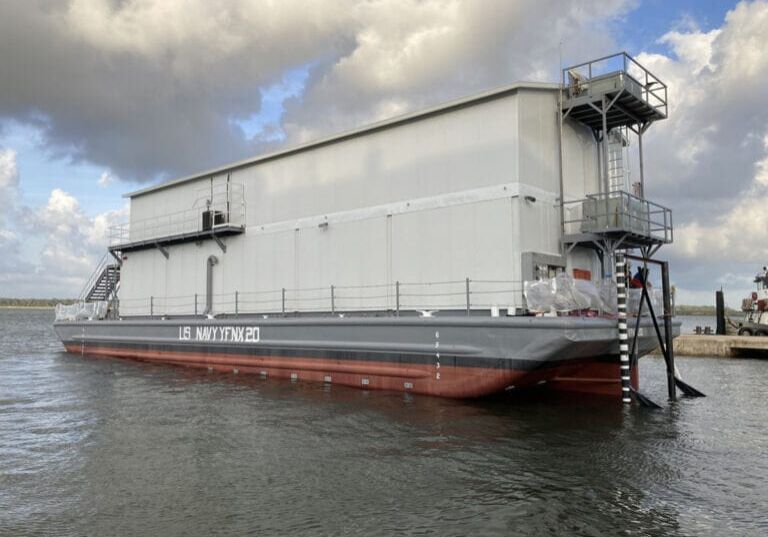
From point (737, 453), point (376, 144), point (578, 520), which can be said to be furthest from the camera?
point (376, 144)

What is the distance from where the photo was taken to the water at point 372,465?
19.0ft

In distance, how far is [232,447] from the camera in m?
8.48

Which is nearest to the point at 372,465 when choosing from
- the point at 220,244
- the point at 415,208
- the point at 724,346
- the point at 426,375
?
the point at 426,375

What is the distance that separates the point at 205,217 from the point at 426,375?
999 centimetres

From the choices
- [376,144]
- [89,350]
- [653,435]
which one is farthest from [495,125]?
[89,350]

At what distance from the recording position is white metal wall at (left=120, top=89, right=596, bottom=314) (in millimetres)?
12461

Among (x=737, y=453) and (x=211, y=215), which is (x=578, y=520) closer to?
(x=737, y=453)

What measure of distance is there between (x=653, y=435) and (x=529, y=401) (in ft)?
10.7

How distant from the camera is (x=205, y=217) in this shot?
731 inches

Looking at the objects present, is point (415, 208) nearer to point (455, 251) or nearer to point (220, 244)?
point (455, 251)

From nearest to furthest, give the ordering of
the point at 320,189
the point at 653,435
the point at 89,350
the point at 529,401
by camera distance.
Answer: the point at 653,435, the point at 529,401, the point at 320,189, the point at 89,350

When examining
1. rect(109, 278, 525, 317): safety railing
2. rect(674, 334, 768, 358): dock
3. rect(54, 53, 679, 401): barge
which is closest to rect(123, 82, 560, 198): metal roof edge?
rect(54, 53, 679, 401): barge

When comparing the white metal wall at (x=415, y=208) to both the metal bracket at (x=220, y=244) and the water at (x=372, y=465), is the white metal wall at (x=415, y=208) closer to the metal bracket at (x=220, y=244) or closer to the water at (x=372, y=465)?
the metal bracket at (x=220, y=244)

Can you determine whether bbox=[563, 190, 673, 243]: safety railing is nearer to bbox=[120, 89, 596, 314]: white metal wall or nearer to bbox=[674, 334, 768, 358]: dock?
bbox=[120, 89, 596, 314]: white metal wall
